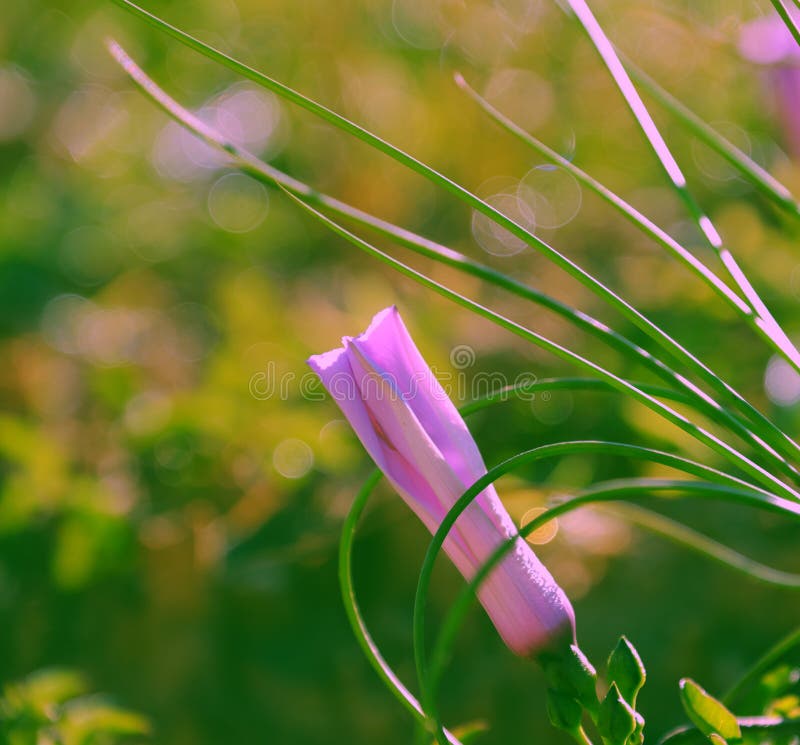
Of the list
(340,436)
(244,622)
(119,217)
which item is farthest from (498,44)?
(244,622)

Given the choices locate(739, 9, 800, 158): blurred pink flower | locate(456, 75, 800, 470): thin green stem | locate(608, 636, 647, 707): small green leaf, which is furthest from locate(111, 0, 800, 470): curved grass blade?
locate(739, 9, 800, 158): blurred pink flower

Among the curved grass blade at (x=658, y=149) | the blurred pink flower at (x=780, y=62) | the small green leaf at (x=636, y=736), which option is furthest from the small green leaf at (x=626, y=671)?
the blurred pink flower at (x=780, y=62)

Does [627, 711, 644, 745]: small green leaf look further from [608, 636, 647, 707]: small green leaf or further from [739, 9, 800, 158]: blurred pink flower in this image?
[739, 9, 800, 158]: blurred pink flower

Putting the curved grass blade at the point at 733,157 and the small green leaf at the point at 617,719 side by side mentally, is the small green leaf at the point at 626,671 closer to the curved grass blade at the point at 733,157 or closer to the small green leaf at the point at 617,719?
the small green leaf at the point at 617,719

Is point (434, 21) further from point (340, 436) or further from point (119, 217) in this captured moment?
point (340, 436)

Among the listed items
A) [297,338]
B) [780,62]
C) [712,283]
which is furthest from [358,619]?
[780,62]

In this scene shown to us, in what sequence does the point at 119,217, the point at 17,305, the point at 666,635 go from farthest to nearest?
1. the point at 119,217
2. the point at 17,305
3. the point at 666,635
